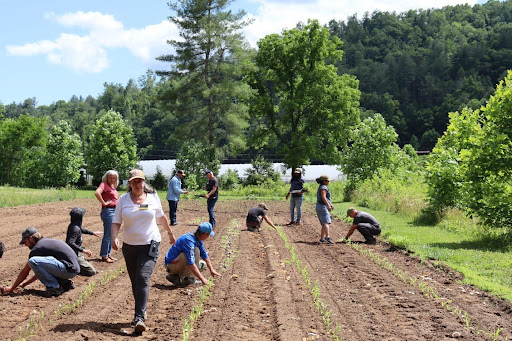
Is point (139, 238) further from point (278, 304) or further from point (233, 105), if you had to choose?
point (233, 105)

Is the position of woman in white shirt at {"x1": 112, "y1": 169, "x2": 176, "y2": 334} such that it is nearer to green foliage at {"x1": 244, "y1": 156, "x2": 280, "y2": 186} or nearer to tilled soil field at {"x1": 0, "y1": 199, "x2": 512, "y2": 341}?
tilled soil field at {"x1": 0, "y1": 199, "x2": 512, "y2": 341}

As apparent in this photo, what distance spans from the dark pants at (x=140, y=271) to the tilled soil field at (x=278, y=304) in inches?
14.6

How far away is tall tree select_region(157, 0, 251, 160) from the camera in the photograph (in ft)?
154

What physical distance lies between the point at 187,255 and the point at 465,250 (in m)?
7.52

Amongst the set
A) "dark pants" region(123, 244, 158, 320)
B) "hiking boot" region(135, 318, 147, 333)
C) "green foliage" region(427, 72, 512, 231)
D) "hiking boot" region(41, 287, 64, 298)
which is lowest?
"hiking boot" region(41, 287, 64, 298)

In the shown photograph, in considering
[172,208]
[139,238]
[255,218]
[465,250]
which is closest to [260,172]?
[172,208]

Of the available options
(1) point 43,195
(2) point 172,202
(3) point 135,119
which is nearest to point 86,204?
(1) point 43,195

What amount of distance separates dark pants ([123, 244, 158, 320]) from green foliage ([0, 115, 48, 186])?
156ft

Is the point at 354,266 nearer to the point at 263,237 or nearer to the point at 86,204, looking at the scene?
the point at 263,237

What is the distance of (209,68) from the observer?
1907 inches

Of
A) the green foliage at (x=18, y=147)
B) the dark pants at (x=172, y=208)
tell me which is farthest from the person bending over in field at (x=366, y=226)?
the green foliage at (x=18, y=147)

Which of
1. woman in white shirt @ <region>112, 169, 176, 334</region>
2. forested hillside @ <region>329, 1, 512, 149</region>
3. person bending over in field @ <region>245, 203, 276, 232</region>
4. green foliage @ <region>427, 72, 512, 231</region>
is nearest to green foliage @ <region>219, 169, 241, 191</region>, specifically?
person bending over in field @ <region>245, 203, 276, 232</region>

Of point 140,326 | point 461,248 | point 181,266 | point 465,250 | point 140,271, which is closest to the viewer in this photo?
point 140,326

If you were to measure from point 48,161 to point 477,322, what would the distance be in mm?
46490
